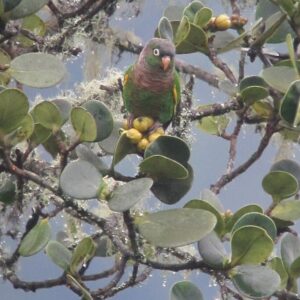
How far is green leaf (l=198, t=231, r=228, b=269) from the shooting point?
2.82 ft

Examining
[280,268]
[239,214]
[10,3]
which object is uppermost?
[10,3]

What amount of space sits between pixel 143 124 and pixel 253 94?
0.17 m

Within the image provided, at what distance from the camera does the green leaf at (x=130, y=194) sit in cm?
82

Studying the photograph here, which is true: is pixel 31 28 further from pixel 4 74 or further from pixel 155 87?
pixel 4 74

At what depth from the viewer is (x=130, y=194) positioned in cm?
83

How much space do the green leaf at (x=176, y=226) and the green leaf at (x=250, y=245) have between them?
4cm

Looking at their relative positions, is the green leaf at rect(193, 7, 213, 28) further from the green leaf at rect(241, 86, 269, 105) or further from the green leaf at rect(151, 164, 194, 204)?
the green leaf at rect(151, 164, 194, 204)

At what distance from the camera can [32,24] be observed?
1460 mm

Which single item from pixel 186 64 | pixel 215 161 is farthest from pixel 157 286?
pixel 186 64

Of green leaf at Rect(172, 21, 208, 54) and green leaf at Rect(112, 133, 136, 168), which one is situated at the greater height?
green leaf at Rect(172, 21, 208, 54)

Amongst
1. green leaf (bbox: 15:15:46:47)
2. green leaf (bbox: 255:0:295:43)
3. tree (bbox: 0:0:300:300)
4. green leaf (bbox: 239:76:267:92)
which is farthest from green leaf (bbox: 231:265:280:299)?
green leaf (bbox: 15:15:46:47)

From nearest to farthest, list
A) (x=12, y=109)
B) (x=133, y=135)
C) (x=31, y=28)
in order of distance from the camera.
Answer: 1. (x=12, y=109)
2. (x=133, y=135)
3. (x=31, y=28)

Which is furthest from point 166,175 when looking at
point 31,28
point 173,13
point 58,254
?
point 31,28

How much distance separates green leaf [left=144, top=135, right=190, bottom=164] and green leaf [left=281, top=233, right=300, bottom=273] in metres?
0.19
